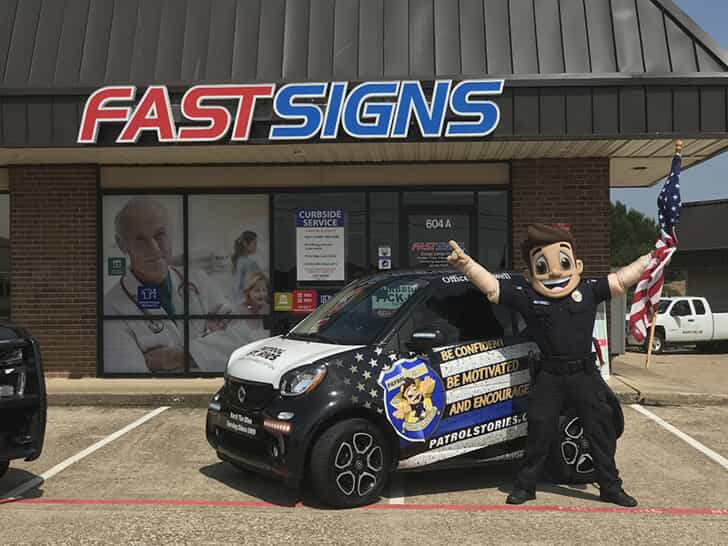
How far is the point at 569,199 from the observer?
1188 cm

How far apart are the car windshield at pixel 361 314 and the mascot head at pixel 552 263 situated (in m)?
0.92

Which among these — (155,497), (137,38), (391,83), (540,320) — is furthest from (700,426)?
(137,38)

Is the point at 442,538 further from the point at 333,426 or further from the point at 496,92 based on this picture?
the point at 496,92

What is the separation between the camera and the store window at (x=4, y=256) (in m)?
12.9

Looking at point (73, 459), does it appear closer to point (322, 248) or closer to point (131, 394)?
point (131, 394)

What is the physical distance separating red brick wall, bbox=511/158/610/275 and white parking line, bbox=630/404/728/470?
2543mm

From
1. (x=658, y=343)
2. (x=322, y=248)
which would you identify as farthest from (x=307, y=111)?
(x=658, y=343)

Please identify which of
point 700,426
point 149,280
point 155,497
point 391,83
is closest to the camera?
point 155,497

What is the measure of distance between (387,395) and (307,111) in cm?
544

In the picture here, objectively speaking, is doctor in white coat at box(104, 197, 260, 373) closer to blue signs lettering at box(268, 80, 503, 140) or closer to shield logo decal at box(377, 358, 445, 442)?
blue signs lettering at box(268, 80, 503, 140)

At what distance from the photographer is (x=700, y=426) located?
29.9ft

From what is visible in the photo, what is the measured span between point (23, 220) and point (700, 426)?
387 inches

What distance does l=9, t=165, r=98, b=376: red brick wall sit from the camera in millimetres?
12086

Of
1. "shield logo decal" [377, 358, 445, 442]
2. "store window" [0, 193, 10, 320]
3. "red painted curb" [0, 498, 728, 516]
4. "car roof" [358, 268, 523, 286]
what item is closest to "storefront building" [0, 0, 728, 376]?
"store window" [0, 193, 10, 320]
